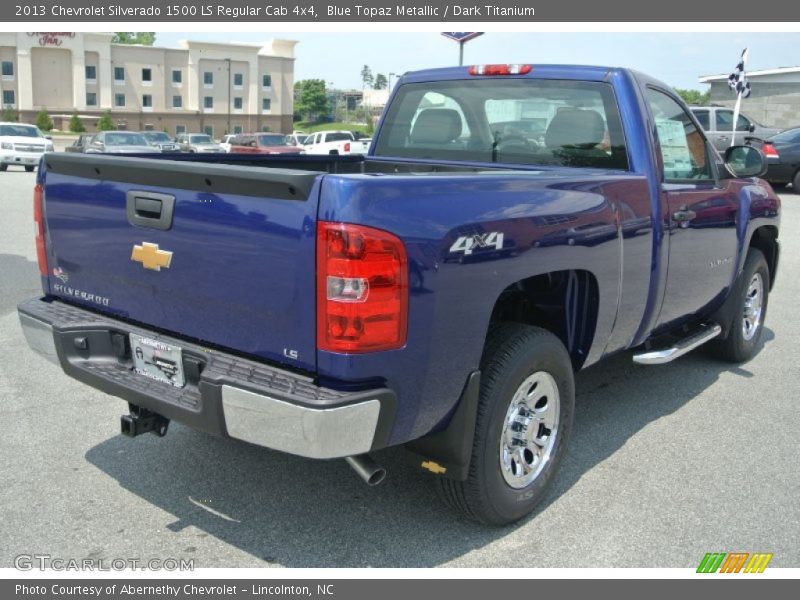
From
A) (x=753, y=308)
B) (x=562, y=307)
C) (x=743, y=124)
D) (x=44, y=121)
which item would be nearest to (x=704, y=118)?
(x=743, y=124)

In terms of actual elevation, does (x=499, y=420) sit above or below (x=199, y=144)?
below

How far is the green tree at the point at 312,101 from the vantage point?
4914 inches

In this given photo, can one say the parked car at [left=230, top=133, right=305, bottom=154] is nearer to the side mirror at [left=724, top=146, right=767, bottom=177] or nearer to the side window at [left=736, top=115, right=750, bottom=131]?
the side window at [left=736, top=115, right=750, bottom=131]

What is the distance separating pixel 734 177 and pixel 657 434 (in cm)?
180

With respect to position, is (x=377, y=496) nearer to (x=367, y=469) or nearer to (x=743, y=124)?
(x=367, y=469)

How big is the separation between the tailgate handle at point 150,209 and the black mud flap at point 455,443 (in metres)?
1.30

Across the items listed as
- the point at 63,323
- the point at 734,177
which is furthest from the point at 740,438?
the point at 63,323

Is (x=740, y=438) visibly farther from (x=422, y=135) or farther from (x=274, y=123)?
(x=274, y=123)

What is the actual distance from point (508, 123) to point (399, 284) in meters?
2.37

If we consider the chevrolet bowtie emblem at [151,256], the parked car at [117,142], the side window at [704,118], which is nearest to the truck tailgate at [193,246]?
the chevrolet bowtie emblem at [151,256]

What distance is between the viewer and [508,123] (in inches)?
187

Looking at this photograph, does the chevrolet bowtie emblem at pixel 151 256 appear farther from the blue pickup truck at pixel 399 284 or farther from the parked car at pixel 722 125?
the parked car at pixel 722 125

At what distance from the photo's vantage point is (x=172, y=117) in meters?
80.8

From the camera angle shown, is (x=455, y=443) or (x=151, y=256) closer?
(x=455, y=443)
